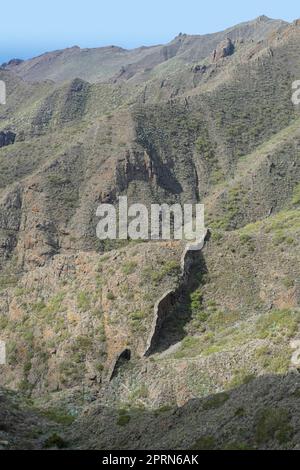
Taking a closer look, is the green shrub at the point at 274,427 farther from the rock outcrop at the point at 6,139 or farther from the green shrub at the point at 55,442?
the rock outcrop at the point at 6,139

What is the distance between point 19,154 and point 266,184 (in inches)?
1393

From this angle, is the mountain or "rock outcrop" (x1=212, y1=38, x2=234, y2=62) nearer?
the mountain

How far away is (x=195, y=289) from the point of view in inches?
1628

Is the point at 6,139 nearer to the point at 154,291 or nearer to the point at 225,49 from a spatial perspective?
the point at 154,291

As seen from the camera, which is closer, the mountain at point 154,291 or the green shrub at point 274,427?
the green shrub at point 274,427

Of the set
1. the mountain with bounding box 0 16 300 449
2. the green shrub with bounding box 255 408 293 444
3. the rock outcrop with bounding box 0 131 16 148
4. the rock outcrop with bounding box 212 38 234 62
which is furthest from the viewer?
the rock outcrop with bounding box 212 38 234 62

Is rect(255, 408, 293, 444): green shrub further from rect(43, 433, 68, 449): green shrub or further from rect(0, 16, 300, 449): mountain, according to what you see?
rect(43, 433, 68, 449): green shrub

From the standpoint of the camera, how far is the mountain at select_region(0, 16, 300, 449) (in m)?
26.6

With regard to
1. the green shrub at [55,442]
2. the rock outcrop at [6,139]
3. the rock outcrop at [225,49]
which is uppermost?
the rock outcrop at [225,49]

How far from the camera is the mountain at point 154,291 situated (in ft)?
87.4

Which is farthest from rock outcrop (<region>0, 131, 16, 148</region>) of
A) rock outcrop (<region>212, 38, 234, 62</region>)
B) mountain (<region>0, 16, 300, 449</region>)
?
rock outcrop (<region>212, 38, 234, 62</region>)

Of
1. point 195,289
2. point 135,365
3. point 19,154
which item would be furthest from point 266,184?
point 135,365

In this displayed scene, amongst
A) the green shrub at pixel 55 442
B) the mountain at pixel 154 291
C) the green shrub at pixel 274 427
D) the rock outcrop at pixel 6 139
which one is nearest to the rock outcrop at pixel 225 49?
the rock outcrop at pixel 6 139

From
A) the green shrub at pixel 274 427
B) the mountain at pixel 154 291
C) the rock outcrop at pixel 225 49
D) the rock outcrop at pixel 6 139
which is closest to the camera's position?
the green shrub at pixel 274 427
